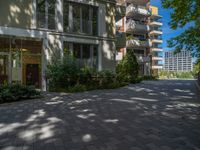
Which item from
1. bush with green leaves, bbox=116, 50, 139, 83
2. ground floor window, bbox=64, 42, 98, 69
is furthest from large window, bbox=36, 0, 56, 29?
bush with green leaves, bbox=116, 50, 139, 83

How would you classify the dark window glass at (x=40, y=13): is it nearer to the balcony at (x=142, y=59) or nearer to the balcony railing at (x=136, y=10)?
the balcony railing at (x=136, y=10)

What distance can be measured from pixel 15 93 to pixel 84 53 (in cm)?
810

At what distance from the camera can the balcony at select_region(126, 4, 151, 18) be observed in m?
31.1

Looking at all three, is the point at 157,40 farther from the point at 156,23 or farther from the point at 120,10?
the point at 120,10

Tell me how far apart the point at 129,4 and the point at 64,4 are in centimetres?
2278

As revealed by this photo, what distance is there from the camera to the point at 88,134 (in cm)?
386

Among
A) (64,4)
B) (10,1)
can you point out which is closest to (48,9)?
(64,4)

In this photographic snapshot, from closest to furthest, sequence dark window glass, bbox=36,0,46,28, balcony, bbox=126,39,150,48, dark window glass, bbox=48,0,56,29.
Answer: dark window glass, bbox=36,0,46,28 → dark window glass, bbox=48,0,56,29 → balcony, bbox=126,39,150,48

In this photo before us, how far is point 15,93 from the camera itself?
7.66 metres

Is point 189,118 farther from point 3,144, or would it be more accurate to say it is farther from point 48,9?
point 48,9

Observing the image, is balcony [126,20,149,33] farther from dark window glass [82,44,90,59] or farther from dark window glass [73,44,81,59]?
dark window glass [73,44,81,59]

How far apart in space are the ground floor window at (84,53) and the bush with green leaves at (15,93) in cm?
621

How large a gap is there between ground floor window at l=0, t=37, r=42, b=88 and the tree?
964 cm

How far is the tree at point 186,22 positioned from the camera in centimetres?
793
